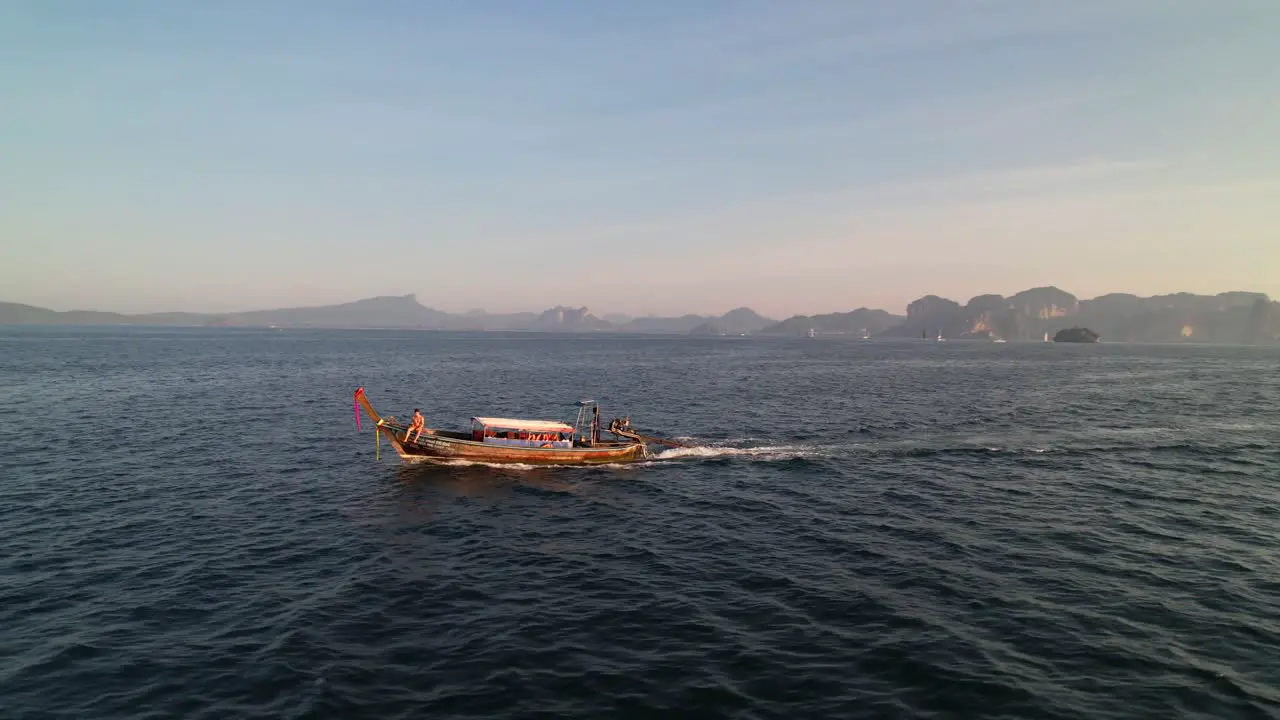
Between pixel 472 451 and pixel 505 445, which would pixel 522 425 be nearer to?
pixel 505 445

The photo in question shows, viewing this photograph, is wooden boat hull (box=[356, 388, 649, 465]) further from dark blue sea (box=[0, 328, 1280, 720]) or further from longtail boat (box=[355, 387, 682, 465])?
dark blue sea (box=[0, 328, 1280, 720])

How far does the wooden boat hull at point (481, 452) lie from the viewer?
47.2 m

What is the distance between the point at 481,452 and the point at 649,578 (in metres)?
23.6

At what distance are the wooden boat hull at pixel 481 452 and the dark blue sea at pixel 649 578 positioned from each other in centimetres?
126

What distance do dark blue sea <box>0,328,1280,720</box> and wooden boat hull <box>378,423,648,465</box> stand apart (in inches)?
49.6

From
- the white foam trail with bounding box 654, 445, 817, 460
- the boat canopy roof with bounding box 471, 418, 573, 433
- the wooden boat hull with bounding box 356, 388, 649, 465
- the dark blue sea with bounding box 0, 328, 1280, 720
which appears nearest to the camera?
the dark blue sea with bounding box 0, 328, 1280, 720

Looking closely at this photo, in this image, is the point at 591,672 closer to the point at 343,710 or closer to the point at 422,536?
the point at 343,710

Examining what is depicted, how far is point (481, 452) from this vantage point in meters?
47.5

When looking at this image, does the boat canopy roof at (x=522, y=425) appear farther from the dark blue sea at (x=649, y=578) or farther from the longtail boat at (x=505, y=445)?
the dark blue sea at (x=649, y=578)

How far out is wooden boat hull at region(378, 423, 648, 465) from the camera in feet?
155

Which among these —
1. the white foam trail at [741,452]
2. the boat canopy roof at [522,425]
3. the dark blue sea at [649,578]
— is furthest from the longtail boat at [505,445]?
the white foam trail at [741,452]

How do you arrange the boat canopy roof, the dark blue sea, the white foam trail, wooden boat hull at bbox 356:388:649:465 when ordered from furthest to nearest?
the white foam trail, the boat canopy roof, wooden boat hull at bbox 356:388:649:465, the dark blue sea

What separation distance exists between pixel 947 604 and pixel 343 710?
21.5 meters

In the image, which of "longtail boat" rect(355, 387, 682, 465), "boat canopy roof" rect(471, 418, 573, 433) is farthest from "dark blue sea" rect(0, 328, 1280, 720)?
"boat canopy roof" rect(471, 418, 573, 433)
